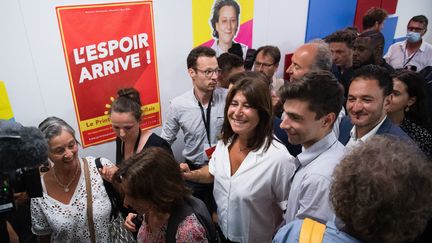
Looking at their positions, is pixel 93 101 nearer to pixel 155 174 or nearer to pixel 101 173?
pixel 101 173

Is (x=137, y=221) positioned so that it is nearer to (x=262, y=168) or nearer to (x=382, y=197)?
A: (x=262, y=168)

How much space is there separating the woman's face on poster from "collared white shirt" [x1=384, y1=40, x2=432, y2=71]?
124 inches

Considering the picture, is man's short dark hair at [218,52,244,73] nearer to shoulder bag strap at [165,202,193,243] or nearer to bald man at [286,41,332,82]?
bald man at [286,41,332,82]

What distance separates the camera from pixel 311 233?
98cm

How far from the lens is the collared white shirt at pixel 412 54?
4723mm

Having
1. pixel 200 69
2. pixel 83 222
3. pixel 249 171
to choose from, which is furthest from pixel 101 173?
pixel 200 69

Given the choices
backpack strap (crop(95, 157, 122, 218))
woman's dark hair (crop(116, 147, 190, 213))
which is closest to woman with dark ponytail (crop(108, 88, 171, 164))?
backpack strap (crop(95, 157, 122, 218))

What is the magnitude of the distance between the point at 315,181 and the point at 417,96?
1632 mm

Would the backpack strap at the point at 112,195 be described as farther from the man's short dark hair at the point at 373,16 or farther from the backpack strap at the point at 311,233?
the man's short dark hair at the point at 373,16

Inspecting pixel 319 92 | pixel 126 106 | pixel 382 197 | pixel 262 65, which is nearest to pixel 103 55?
pixel 126 106

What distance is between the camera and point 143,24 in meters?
2.75

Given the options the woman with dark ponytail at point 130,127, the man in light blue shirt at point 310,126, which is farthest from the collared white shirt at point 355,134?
the woman with dark ponytail at point 130,127

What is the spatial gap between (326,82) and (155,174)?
0.98m

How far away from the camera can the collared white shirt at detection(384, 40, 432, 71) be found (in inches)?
186
